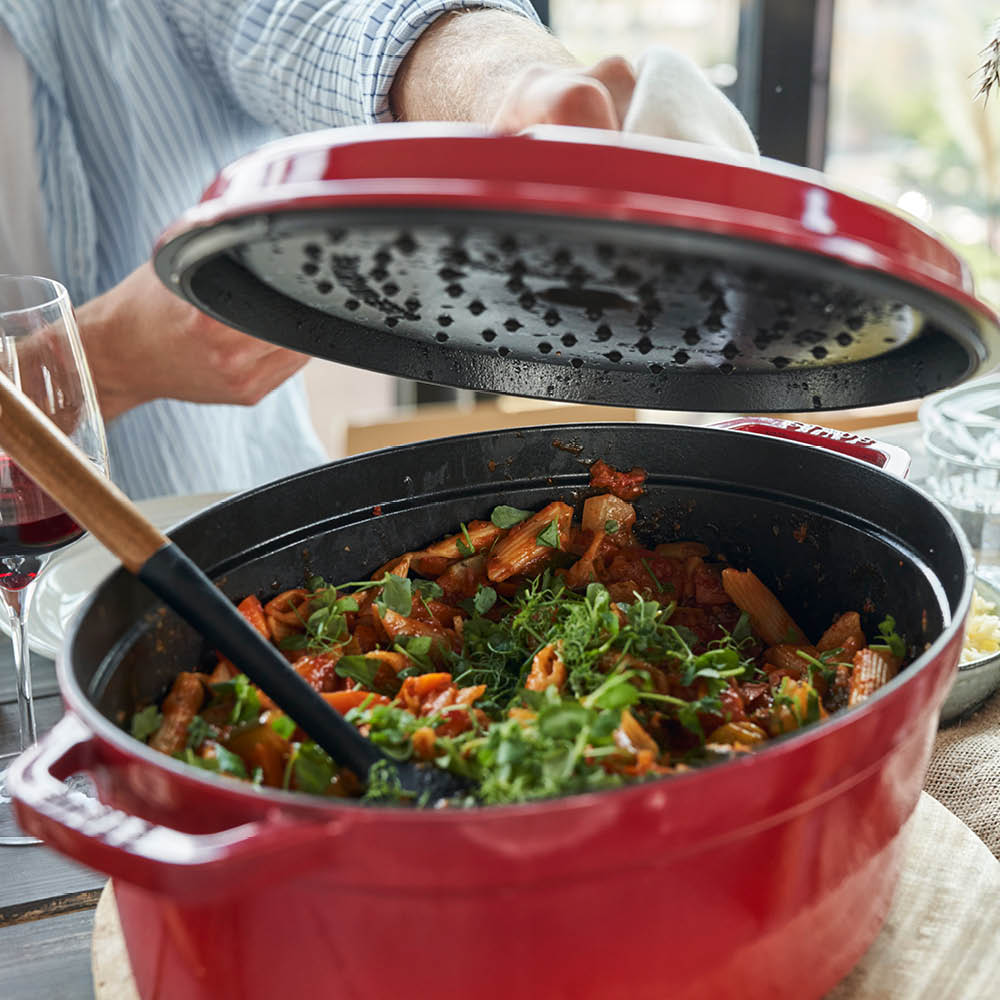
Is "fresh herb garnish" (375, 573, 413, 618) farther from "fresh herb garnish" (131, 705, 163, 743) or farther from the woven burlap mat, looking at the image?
the woven burlap mat

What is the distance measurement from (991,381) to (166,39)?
1.54 meters

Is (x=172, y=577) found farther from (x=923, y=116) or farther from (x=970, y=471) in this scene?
(x=923, y=116)

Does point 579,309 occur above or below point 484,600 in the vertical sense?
above

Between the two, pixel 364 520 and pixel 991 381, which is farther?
pixel 991 381

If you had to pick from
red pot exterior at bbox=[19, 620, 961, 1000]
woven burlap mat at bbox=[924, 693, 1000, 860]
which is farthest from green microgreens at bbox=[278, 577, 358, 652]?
woven burlap mat at bbox=[924, 693, 1000, 860]

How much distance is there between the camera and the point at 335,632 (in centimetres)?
109

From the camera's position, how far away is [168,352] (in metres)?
1.62

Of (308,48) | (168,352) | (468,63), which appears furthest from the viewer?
(308,48)

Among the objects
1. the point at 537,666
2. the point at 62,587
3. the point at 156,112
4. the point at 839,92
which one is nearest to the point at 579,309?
the point at 537,666

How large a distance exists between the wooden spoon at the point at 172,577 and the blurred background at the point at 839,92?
1.80m

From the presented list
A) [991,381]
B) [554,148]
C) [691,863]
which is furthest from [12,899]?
[991,381]

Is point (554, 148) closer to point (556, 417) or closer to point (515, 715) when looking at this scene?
point (515, 715)

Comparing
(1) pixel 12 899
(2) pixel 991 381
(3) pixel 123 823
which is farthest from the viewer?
(2) pixel 991 381

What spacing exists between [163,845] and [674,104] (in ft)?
1.93
